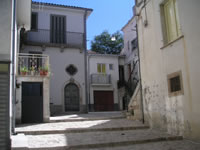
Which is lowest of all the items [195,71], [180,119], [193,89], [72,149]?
[72,149]

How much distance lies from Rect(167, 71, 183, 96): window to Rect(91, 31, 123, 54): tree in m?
27.0

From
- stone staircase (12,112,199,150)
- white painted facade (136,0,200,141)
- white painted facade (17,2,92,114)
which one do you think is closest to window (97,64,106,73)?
white painted facade (17,2,92,114)

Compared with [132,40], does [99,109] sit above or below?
below

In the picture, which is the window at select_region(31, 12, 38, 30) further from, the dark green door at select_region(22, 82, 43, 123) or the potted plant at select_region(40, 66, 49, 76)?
the dark green door at select_region(22, 82, 43, 123)

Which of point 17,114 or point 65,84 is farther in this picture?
point 65,84

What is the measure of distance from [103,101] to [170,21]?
17298 mm

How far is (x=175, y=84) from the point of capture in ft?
25.5

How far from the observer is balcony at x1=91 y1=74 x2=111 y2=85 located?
24.9 meters

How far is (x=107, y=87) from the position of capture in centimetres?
2550

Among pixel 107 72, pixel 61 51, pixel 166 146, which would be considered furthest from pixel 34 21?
pixel 166 146

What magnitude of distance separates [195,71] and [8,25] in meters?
5.28

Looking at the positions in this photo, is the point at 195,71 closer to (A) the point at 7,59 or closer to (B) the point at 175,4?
(B) the point at 175,4

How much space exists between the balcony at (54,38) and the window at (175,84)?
1176 centimetres

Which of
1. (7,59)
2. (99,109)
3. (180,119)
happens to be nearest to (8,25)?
(7,59)
